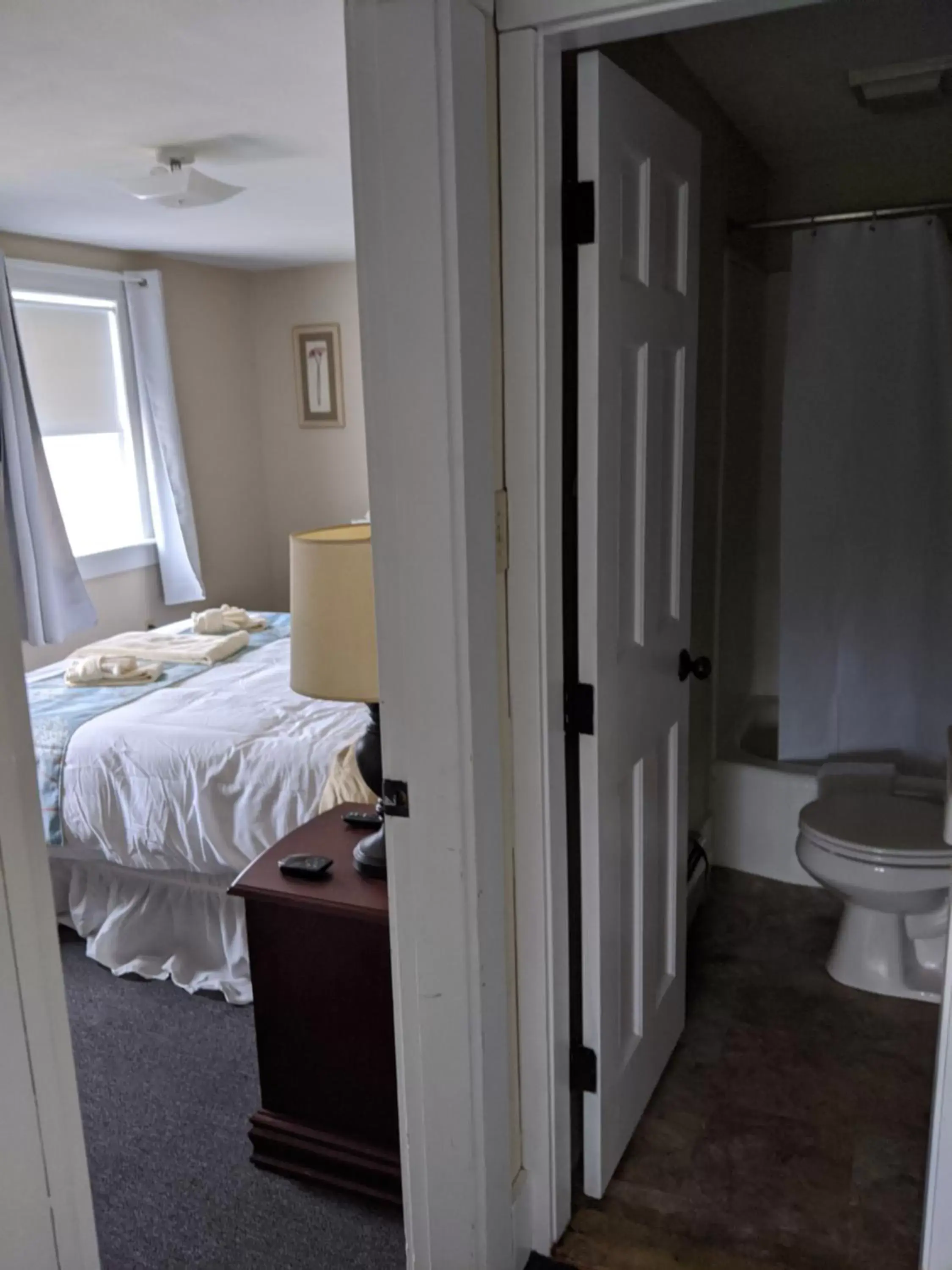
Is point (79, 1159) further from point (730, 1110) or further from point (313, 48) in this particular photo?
point (313, 48)

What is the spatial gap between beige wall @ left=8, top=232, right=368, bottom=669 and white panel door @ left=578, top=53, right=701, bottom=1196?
3.52 m

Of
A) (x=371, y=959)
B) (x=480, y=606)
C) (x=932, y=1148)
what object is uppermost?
(x=480, y=606)

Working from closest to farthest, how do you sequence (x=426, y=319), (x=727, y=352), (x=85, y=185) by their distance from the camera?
(x=426, y=319), (x=727, y=352), (x=85, y=185)

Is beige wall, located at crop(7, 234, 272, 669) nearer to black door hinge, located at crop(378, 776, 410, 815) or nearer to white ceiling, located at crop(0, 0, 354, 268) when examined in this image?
white ceiling, located at crop(0, 0, 354, 268)

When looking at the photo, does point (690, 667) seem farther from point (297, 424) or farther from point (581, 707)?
point (297, 424)

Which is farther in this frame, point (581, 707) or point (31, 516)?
point (31, 516)

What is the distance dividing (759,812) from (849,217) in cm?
177

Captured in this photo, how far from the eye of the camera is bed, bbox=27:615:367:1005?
8.86 ft

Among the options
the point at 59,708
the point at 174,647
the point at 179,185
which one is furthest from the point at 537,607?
the point at 174,647

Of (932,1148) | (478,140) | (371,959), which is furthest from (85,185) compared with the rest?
(932,1148)

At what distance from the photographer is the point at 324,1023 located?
1961 millimetres

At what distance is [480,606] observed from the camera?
1498 mm

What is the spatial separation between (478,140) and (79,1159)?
126 centimetres

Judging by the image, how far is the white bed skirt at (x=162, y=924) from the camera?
108 inches
